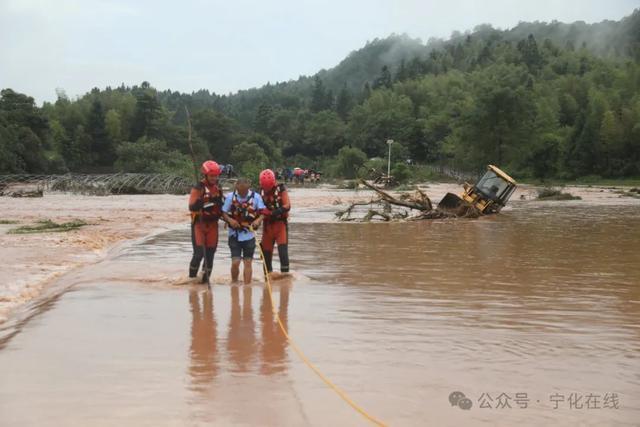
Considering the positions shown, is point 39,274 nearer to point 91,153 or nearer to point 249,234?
point 249,234

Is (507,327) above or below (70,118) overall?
below

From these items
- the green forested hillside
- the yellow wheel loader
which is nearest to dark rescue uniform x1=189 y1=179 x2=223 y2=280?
the yellow wheel loader

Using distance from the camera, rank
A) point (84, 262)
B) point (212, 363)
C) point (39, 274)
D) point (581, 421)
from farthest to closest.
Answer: point (84, 262) < point (39, 274) < point (212, 363) < point (581, 421)

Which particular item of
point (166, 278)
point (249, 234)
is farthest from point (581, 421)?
point (166, 278)

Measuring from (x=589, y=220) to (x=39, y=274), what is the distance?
18460 mm

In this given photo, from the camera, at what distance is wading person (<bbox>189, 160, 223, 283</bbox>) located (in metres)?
8.56

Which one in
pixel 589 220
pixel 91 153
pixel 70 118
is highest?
pixel 70 118

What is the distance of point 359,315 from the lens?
22.9ft

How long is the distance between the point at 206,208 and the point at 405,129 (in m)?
91.4

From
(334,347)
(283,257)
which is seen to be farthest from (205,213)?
(334,347)

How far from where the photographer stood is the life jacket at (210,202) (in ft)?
28.2

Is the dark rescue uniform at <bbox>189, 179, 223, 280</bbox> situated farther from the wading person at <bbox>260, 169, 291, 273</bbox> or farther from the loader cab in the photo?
the loader cab

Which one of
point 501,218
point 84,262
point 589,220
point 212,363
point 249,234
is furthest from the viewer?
point 501,218

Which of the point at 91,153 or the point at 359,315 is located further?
the point at 91,153
